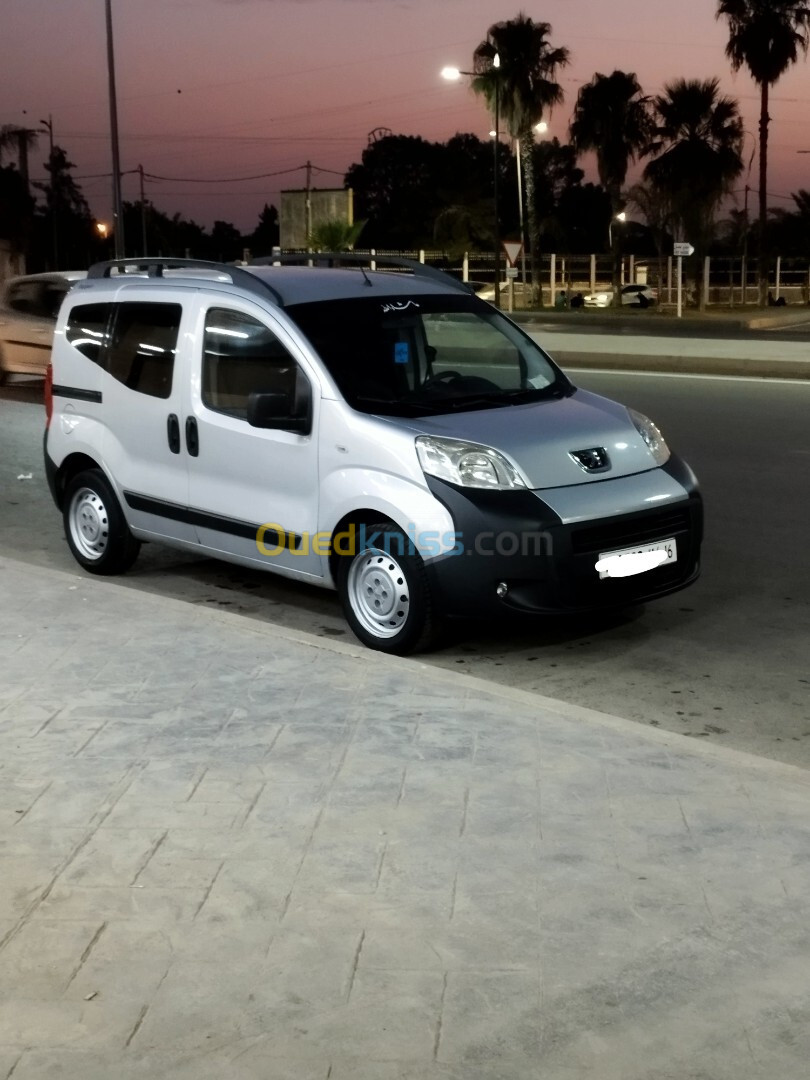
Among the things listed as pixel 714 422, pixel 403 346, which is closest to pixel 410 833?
pixel 403 346

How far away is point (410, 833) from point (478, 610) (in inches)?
86.4

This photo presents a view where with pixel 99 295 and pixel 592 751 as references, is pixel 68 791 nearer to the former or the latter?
pixel 592 751

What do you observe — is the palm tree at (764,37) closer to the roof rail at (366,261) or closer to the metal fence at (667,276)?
the metal fence at (667,276)

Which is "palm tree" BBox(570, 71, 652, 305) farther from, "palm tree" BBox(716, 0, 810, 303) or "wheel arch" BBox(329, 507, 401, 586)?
"wheel arch" BBox(329, 507, 401, 586)

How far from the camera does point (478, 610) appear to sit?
686cm

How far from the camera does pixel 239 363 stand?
304 inches

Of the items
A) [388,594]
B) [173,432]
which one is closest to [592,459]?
[388,594]

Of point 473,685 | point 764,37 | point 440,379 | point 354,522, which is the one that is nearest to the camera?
point 473,685

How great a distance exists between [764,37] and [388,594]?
4879cm

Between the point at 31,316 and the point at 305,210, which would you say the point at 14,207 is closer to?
the point at 305,210

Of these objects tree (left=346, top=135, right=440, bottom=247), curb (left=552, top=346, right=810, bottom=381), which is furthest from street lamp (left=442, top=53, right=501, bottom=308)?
tree (left=346, top=135, right=440, bottom=247)

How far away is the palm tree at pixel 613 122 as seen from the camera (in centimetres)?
5650

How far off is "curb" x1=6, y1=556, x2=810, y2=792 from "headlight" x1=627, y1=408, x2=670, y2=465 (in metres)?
1.59

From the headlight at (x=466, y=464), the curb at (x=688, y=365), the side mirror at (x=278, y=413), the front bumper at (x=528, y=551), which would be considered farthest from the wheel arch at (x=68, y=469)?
the curb at (x=688, y=365)
